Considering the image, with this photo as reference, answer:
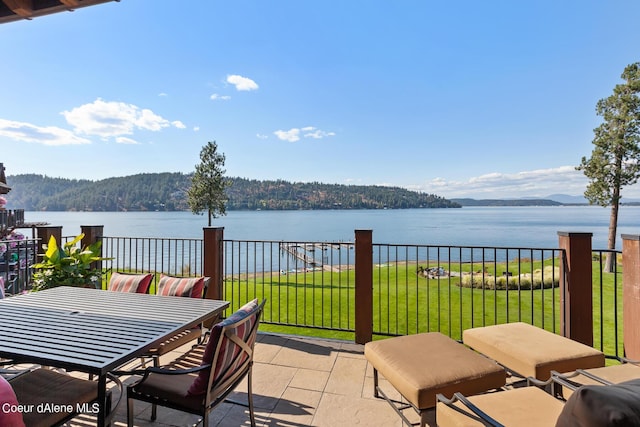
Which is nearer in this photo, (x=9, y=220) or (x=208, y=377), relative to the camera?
(x=208, y=377)

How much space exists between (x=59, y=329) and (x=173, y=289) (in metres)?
1.11

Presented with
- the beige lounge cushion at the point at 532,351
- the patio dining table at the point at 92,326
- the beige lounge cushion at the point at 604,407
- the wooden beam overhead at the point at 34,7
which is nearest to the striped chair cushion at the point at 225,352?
the patio dining table at the point at 92,326

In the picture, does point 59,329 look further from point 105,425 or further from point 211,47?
point 211,47

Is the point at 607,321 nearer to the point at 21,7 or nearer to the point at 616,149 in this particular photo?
the point at 21,7

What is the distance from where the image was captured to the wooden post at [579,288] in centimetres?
306

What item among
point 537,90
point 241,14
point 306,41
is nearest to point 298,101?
point 306,41

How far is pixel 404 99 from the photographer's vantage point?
47.0 feet

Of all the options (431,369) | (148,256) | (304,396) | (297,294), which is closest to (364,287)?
(304,396)

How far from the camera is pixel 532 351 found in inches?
85.1

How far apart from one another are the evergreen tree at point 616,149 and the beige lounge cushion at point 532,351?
13.6 metres

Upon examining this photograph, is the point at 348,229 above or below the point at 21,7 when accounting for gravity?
below

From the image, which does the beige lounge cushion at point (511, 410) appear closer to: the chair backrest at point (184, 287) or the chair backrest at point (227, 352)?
the chair backrest at point (227, 352)

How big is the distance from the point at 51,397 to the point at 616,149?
17150 millimetres

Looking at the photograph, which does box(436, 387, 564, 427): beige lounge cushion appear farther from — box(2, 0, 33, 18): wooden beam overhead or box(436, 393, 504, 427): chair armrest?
box(2, 0, 33, 18): wooden beam overhead
